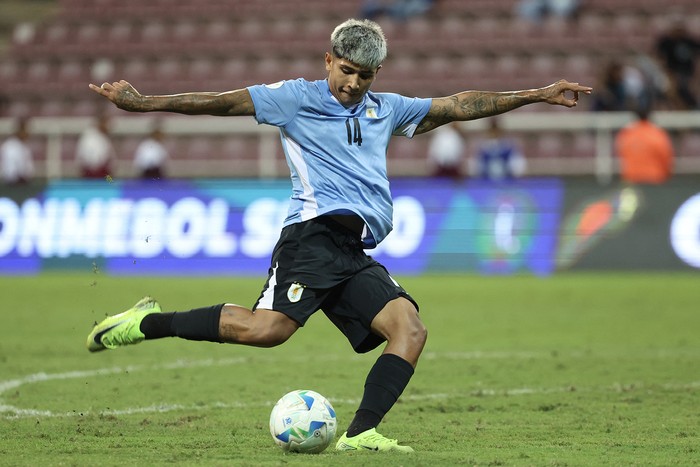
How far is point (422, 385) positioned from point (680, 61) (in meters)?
12.5

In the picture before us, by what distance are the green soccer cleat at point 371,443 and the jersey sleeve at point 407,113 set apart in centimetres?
163

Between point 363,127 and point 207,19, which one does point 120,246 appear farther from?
point 363,127

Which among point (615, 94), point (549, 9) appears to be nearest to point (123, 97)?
point (615, 94)

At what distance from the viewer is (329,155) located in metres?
5.86

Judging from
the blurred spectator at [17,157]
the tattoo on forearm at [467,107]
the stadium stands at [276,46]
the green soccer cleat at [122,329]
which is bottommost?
the green soccer cleat at [122,329]

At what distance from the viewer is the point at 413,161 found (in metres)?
19.3

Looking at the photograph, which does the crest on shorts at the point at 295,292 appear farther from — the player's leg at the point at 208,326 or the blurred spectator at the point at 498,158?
the blurred spectator at the point at 498,158

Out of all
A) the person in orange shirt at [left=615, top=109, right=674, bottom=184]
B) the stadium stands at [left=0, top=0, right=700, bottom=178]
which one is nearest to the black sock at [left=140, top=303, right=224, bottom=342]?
the person in orange shirt at [left=615, top=109, right=674, bottom=184]

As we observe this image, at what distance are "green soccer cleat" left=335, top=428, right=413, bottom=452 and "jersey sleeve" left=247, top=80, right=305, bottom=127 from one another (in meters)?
1.56

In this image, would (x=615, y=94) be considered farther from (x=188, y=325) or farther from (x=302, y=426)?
(x=302, y=426)

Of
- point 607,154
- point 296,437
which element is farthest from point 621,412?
point 607,154

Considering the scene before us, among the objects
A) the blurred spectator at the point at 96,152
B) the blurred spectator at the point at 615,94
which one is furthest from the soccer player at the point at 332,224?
the blurred spectator at the point at 615,94

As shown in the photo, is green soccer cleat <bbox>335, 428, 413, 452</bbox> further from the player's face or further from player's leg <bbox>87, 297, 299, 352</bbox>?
the player's face

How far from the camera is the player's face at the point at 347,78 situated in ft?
18.8
